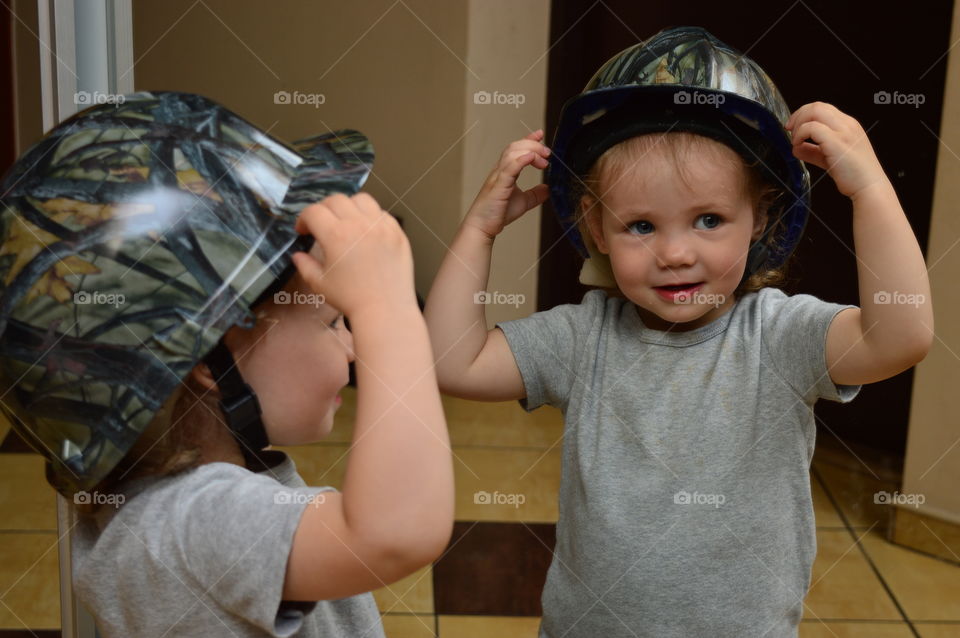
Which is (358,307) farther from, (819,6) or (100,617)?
(819,6)

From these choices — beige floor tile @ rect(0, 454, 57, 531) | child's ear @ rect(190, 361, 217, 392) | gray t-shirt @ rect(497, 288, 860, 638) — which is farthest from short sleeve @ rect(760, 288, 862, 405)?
beige floor tile @ rect(0, 454, 57, 531)

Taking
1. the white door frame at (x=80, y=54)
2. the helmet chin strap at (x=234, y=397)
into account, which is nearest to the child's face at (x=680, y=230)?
the helmet chin strap at (x=234, y=397)

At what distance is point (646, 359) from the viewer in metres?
1.14

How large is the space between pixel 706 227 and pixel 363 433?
47cm

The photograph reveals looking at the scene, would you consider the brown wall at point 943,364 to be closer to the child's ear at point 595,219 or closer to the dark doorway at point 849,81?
the dark doorway at point 849,81

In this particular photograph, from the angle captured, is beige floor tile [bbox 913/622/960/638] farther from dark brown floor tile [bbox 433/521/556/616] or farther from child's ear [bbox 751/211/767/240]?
child's ear [bbox 751/211/767/240]

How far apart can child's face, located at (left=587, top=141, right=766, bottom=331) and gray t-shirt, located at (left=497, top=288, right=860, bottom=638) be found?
7 centimetres

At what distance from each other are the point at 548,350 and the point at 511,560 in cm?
108

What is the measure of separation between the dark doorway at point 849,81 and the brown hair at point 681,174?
48.9 inches

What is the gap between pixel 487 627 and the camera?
1.92 m

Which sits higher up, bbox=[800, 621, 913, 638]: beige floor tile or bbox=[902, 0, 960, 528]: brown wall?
bbox=[902, 0, 960, 528]: brown wall

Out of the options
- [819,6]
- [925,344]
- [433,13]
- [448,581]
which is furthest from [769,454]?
[433,13]

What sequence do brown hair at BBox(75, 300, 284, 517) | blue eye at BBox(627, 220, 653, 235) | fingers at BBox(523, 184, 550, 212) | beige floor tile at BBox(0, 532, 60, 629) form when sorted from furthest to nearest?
beige floor tile at BBox(0, 532, 60, 629)
fingers at BBox(523, 184, 550, 212)
blue eye at BBox(627, 220, 653, 235)
brown hair at BBox(75, 300, 284, 517)

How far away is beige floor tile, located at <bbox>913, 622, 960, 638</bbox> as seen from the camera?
6.24 ft
